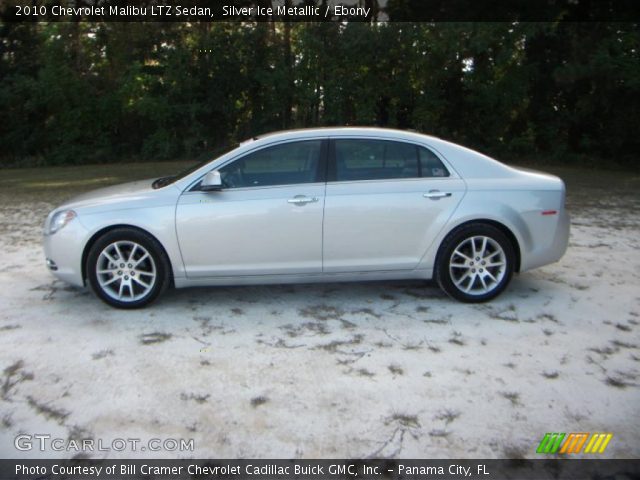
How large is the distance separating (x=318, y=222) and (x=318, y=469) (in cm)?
242

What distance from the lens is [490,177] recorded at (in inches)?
207

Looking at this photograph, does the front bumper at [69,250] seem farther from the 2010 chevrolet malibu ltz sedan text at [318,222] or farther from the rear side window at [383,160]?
the rear side window at [383,160]

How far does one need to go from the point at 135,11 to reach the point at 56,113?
4.42 m

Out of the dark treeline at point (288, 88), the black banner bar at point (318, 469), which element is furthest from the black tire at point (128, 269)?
the dark treeline at point (288, 88)

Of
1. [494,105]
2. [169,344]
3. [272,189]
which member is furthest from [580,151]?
[169,344]

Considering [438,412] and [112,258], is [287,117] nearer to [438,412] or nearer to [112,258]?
[112,258]

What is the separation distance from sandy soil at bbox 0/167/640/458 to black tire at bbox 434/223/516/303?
0.49ft

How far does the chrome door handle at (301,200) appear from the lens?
4.97 m

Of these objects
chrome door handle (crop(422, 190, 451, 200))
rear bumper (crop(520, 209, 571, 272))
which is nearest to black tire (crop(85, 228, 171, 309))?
chrome door handle (crop(422, 190, 451, 200))

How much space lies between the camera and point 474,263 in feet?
16.9

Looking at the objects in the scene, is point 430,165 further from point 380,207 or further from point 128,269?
point 128,269

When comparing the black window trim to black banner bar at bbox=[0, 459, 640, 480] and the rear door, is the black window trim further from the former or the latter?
black banner bar at bbox=[0, 459, 640, 480]

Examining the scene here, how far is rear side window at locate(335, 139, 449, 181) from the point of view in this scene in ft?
16.9

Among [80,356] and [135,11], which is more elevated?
[135,11]
